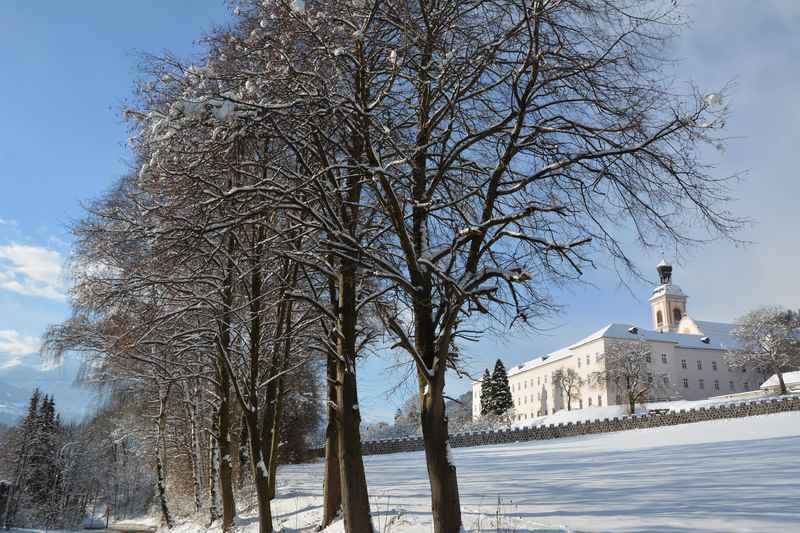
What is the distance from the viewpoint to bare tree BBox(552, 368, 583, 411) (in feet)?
288

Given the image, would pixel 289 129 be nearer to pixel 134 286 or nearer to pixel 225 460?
pixel 134 286

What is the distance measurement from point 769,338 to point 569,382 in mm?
29459

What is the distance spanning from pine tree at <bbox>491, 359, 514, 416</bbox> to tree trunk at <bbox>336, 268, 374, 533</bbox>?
75264 millimetres

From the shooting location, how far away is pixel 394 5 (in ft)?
23.5

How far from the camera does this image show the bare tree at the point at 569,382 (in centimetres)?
8788

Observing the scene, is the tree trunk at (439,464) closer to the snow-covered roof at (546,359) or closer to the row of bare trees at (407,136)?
the row of bare trees at (407,136)

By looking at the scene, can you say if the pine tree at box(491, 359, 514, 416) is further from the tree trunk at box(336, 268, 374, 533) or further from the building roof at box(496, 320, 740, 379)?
the tree trunk at box(336, 268, 374, 533)

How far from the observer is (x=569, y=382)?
3499 inches

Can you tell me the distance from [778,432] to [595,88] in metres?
23.6

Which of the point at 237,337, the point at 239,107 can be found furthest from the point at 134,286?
the point at 239,107

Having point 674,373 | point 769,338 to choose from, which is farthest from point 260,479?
point 674,373

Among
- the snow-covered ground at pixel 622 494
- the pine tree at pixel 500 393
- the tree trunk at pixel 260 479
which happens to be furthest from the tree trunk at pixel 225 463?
the pine tree at pixel 500 393

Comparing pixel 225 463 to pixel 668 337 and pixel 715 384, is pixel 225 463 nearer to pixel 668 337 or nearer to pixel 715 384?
pixel 668 337

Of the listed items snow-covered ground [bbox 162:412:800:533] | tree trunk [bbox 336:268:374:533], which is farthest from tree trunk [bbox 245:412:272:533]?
tree trunk [bbox 336:268:374:533]
